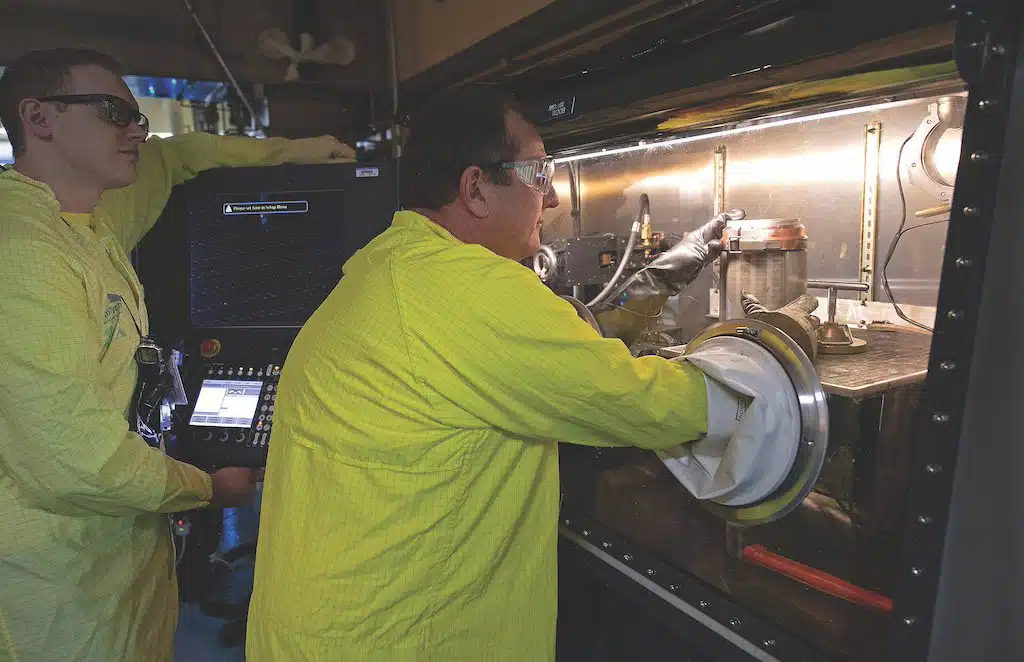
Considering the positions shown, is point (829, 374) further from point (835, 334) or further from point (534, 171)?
point (534, 171)

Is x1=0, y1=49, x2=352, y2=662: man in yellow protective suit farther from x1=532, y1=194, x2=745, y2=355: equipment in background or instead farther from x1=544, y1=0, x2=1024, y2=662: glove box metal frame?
x1=544, y1=0, x2=1024, y2=662: glove box metal frame

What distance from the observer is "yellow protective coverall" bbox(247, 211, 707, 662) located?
0.89 meters

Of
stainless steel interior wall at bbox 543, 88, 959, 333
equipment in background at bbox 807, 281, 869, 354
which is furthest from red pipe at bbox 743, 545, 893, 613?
stainless steel interior wall at bbox 543, 88, 959, 333

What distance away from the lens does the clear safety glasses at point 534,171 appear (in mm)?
1073

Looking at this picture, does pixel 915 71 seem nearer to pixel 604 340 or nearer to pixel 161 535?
pixel 604 340

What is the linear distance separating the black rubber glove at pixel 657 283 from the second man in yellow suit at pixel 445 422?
0.44 metres

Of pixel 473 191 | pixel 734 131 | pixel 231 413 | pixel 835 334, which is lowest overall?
pixel 231 413

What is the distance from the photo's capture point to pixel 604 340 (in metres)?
0.88

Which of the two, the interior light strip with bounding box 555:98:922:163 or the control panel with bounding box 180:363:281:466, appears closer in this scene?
the interior light strip with bounding box 555:98:922:163

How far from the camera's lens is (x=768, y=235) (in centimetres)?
129

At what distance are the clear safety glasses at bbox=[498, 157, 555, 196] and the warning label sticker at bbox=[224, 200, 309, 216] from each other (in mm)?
917

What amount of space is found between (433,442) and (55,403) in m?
0.74

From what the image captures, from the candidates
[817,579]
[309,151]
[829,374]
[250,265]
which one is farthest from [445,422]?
[309,151]

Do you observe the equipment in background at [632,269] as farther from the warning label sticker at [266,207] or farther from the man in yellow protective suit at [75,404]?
the man in yellow protective suit at [75,404]
